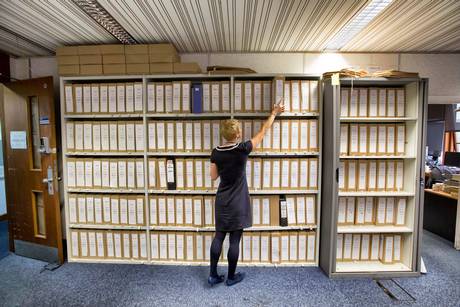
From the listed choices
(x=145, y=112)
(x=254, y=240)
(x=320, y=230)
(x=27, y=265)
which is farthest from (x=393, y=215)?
(x=27, y=265)

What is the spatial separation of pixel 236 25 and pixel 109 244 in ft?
7.89

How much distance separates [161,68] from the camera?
2.15m

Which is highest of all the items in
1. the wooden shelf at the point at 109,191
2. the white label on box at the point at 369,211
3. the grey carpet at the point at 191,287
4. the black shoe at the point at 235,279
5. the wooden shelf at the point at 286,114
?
the wooden shelf at the point at 286,114

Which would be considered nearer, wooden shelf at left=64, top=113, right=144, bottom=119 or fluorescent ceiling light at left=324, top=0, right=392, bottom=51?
fluorescent ceiling light at left=324, top=0, right=392, bottom=51

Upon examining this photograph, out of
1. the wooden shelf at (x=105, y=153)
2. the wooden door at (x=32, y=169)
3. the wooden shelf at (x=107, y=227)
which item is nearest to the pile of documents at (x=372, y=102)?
the wooden shelf at (x=105, y=153)

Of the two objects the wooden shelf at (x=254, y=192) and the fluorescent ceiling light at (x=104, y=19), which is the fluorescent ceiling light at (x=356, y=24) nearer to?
the wooden shelf at (x=254, y=192)

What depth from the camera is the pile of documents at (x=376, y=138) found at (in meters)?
2.06

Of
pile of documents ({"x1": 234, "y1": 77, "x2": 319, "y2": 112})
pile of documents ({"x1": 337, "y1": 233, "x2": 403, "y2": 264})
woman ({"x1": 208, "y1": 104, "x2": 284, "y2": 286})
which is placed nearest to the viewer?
woman ({"x1": 208, "y1": 104, "x2": 284, "y2": 286})

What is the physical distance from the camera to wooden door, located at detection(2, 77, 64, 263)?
2.23m

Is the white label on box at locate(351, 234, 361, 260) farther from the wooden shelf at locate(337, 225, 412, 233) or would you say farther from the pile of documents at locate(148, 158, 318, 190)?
the pile of documents at locate(148, 158, 318, 190)

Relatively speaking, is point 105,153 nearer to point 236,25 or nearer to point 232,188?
point 232,188

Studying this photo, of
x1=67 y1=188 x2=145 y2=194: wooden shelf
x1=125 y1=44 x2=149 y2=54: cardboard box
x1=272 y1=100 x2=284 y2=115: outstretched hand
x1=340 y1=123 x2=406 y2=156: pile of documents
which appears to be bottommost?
x1=67 y1=188 x2=145 y2=194: wooden shelf

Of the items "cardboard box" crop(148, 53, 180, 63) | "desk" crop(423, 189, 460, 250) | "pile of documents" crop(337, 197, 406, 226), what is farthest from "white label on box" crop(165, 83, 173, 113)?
"desk" crop(423, 189, 460, 250)

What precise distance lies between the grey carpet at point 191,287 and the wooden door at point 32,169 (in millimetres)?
257
